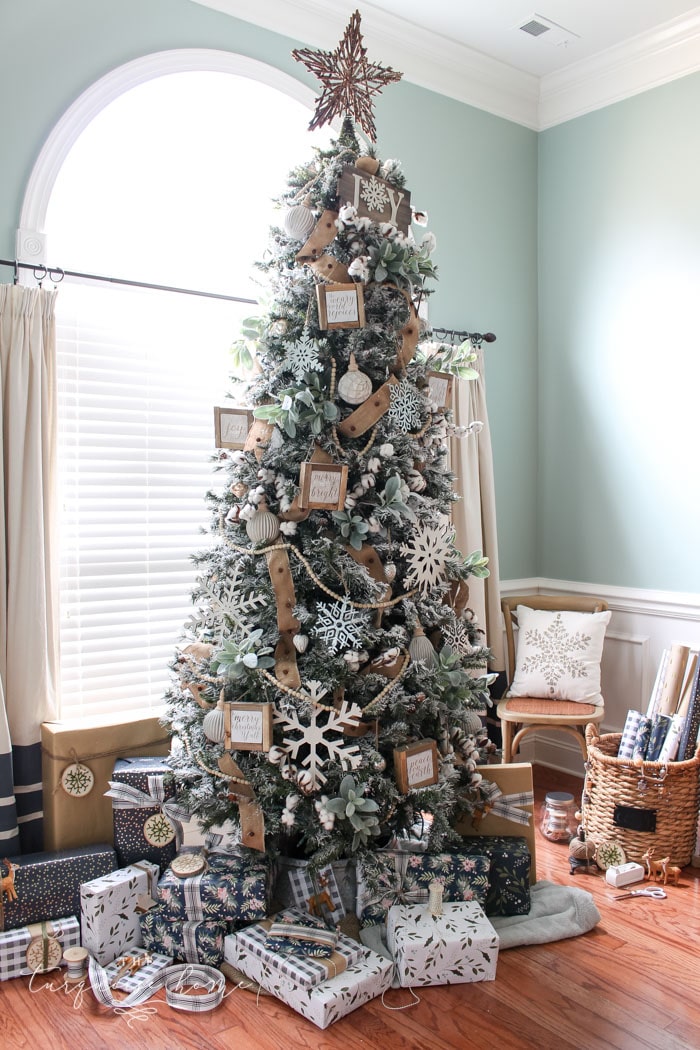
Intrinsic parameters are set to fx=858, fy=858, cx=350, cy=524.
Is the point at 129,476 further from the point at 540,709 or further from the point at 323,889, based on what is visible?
the point at 540,709

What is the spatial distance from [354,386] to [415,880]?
138 centimetres

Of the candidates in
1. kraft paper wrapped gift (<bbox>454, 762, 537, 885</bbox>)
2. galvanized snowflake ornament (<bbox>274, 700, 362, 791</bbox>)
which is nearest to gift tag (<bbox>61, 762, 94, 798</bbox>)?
galvanized snowflake ornament (<bbox>274, 700, 362, 791</bbox>)

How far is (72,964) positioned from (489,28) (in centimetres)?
367

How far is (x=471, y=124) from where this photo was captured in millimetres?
3889

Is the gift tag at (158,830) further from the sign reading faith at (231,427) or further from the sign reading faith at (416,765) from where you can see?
the sign reading faith at (231,427)

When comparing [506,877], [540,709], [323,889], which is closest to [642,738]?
[540,709]

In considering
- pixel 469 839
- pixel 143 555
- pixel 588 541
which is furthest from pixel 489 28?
pixel 469 839

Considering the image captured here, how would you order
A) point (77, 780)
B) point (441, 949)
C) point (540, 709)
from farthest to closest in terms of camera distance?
point (540, 709) → point (77, 780) → point (441, 949)

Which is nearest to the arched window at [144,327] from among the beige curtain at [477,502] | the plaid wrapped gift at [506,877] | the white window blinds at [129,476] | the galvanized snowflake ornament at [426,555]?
the white window blinds at [129,476]

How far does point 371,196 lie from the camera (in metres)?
2.42

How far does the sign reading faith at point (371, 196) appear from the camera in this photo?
2.39 metres

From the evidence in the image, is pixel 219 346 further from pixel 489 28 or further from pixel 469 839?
pixel 469 839

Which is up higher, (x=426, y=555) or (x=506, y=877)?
(x=426, y=555)

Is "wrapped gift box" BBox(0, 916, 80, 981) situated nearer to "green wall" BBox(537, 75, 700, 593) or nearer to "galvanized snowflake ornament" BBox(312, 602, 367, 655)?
"galvanized snowflake ornament" BBox(312, 602, 367, 655)
